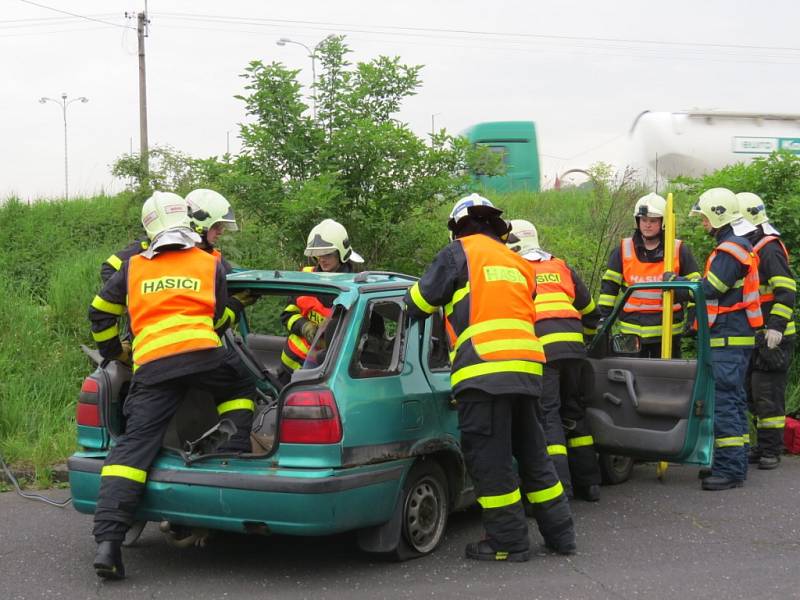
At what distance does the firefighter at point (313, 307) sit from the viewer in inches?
242

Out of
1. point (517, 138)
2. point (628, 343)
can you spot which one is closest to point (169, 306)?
point (628, 343)

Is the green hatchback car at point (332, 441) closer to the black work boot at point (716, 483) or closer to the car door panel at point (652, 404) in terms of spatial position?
the car door panel at point (652, 404)

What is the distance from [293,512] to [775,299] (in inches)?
181

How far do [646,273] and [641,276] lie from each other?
0.04 m

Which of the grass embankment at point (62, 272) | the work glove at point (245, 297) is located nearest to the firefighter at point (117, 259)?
the work glove at point (245, 297)

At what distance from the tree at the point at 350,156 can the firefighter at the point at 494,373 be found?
402cm

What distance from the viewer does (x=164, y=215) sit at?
5.02 meters

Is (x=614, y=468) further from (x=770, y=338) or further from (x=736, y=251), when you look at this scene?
(x=736, y=251)

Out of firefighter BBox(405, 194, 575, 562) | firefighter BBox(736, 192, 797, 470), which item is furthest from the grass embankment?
firefighter BBox(405, 194, 575, 562)

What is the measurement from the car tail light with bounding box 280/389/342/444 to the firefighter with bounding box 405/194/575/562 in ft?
2.25

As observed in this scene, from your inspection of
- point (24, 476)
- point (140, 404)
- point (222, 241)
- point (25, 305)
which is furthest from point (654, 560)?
point (25, 305)

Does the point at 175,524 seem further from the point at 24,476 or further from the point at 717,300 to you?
the point at 717,300

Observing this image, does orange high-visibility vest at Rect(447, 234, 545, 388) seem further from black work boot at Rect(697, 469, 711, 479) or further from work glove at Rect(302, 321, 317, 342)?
black work boot at Rect(697, 469, 711, 479)

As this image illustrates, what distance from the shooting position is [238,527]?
4.51m
